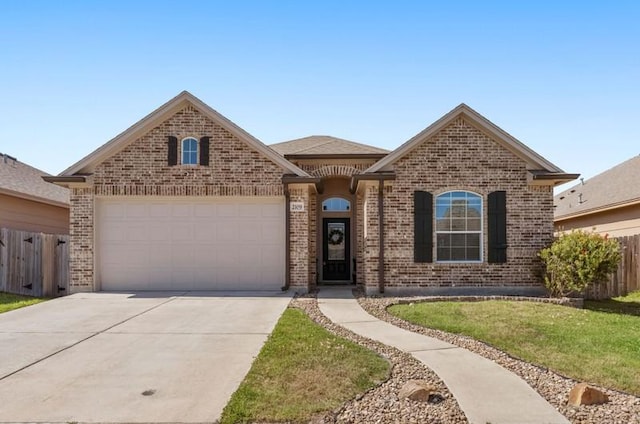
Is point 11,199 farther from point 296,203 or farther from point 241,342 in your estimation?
point 241,342

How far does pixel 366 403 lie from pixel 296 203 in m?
8.36

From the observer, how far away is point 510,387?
5.24 metres

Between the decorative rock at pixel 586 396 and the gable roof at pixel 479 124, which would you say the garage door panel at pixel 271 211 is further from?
the decorative rock at pixel 586 396

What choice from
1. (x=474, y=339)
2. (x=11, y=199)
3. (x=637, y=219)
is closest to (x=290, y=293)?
(x=474, y=339)

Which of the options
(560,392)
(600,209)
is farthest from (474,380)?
(600,209)

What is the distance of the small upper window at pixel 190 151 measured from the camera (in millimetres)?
12938

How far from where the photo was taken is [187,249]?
13.0 metres

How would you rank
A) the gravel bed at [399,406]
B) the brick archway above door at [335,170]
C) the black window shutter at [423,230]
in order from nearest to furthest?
the gravel bed at [399,406] → the black window shutter at [423,230] → the brick archway above door at [335,170]

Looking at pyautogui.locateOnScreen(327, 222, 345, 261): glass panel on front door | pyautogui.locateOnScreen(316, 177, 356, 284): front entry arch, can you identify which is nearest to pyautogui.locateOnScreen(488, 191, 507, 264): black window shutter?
pyautogui.locateOnScreen(316, 177, 356, 284): front entry arch

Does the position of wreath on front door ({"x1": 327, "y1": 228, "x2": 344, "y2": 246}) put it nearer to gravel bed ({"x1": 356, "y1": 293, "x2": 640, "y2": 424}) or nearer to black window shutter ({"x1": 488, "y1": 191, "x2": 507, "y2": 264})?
black window shutter ({"x1": 488, "y1": 191, "x2": 507, "y2": 264})

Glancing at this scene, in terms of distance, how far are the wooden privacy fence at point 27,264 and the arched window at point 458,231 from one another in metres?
10.5

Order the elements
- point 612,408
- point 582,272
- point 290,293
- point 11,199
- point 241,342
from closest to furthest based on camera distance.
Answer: point 612,408, point 241,342, point 582,272, point 290,293, point 11,199

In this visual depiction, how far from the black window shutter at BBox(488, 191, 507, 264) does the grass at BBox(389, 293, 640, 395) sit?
77.0 inches

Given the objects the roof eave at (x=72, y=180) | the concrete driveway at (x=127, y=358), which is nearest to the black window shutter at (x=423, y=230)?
the concrete driveway at (x=127, y=358)
